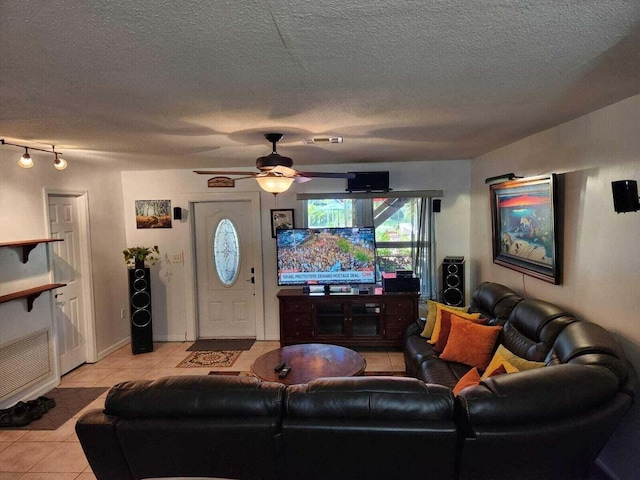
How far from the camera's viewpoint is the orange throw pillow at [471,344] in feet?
10.2

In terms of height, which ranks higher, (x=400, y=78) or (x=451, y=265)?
(x=400, y=78)

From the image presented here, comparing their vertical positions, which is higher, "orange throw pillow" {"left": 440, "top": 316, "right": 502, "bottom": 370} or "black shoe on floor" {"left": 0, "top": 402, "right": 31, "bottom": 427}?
"orange throw pillow" {"left": 440, "top": 316, "right": 502, "bottom": 370}

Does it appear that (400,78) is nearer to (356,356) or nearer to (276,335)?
(356,356)

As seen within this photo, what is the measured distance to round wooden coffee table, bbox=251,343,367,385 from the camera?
2.90 m

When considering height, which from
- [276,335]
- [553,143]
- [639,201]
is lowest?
[276,335]

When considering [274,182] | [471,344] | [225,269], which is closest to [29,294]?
[225,269]

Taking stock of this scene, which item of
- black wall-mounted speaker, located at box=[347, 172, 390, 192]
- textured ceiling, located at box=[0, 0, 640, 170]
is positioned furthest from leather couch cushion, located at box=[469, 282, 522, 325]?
black wall-mounted speaker, located at box=[347, 172, 390, 192]

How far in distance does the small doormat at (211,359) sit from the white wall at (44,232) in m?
1.12

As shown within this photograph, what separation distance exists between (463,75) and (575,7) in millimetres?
600

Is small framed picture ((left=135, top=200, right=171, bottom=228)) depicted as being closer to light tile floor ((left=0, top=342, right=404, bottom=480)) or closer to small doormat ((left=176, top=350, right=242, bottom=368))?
light tile floor ((left=0, top=342, right=404, bottom=480))

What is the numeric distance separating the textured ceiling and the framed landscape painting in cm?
56

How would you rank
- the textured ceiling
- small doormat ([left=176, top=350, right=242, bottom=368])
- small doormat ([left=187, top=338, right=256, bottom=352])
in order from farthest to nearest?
small doormat ([left=187, top=338, right=256, bottom=352])
small doormat ([left=176, top=350, right=242, bottom=368])
the textured ceiling

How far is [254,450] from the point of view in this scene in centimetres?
160

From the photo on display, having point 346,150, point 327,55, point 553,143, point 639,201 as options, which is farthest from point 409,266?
point 327,55
